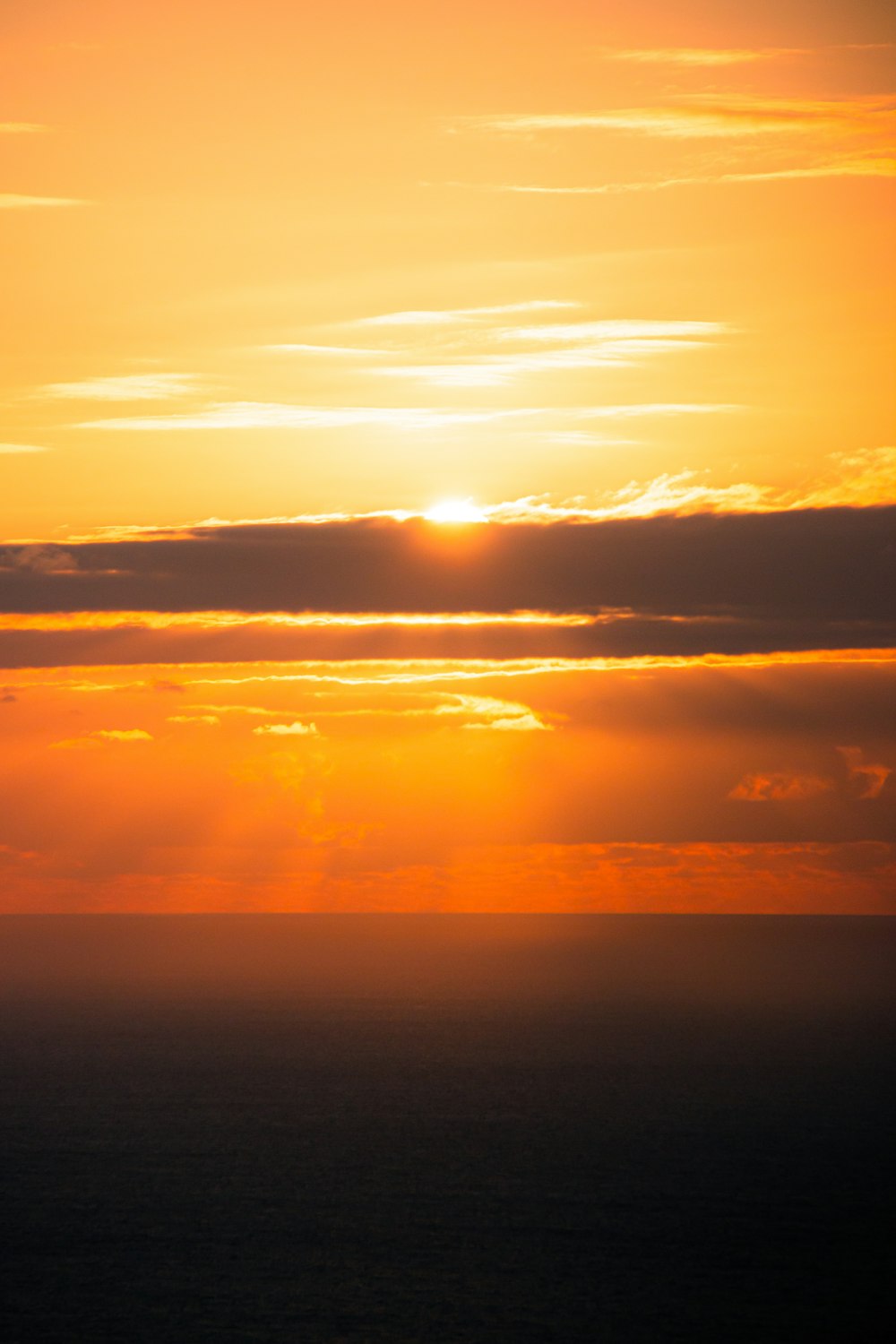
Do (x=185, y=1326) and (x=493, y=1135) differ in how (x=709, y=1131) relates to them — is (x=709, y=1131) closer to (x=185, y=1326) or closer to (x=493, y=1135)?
(x=493, y=1135)

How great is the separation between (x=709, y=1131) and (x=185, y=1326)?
223 ft

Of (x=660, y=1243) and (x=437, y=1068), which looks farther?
(x=437, y=1068)

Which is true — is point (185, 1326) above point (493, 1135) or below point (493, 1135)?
below

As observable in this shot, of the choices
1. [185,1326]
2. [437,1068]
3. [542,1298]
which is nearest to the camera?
[185,1326]

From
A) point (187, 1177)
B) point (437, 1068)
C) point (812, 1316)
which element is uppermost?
point (437, 1068)

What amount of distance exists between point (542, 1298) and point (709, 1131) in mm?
54725

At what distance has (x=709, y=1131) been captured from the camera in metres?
128

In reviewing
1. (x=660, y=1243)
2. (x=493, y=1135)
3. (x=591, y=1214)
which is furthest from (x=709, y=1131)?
(x=660, y=1243)

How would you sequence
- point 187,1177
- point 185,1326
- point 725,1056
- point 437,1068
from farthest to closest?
point 725,1056, point 437,1068, point 187,1177, point 185,1326

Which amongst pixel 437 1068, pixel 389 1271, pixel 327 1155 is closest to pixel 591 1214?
pixel 389 1271

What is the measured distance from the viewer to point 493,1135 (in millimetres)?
127562

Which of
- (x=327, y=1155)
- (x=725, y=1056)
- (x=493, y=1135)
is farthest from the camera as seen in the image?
(x=725, y=1056)

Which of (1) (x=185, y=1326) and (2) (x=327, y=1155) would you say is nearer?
(1) (x=185, y=1326)

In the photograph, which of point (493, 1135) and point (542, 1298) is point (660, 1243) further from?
point (493, 1135)
